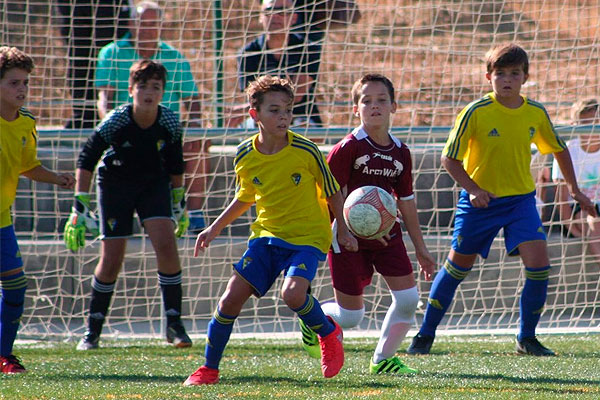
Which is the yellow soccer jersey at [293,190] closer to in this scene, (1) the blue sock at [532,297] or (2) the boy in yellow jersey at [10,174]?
(2) the boy in yellow jersey at [10,174]

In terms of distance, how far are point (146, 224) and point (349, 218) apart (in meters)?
2.00

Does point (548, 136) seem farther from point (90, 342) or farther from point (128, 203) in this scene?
point (90, 342)

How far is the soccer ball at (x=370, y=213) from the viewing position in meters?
4.66

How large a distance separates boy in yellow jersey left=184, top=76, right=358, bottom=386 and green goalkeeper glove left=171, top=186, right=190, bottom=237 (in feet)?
5.60

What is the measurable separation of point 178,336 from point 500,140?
248 cm

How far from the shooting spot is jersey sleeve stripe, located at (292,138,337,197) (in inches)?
183

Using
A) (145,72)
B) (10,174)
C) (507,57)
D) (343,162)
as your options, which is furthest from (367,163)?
(10,174)

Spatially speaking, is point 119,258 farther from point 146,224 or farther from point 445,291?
point 445,291

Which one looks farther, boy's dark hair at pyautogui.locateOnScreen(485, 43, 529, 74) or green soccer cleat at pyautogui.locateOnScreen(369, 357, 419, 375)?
boy's dark hair at pyautogui.locateOnScreen(485, 43, 529, 74)

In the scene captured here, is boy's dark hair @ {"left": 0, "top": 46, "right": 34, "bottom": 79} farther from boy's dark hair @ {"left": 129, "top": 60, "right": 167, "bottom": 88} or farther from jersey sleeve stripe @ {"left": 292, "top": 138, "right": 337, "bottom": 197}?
jersey sleeve stripe @ {"left": 292, "top": 138, "right": 337, "bottom": 197}

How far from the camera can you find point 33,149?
5.38 m

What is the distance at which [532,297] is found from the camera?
5.64 metres

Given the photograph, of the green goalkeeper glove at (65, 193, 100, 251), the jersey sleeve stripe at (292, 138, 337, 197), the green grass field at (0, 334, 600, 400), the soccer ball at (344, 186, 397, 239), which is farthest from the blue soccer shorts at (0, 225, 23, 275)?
the soccer ball at (344, 186, 397, 239)

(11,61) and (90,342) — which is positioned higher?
(11,61)
